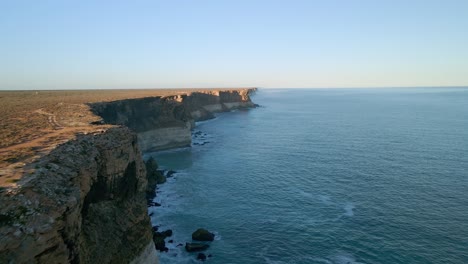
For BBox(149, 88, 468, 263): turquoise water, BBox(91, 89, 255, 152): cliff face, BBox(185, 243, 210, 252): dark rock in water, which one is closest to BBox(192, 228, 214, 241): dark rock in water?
BBox(149, 88, 468, 263): turquoise water

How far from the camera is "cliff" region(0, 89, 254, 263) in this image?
12.8 meters

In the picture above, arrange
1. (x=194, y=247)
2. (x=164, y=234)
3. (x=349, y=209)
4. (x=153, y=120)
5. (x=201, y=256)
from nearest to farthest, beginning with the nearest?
(x=201, y=256) < (x=194, y=247) < (x=164, y=234) < (x=349, y=209) < (x=153, y=120)

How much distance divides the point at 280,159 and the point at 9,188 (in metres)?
49.9

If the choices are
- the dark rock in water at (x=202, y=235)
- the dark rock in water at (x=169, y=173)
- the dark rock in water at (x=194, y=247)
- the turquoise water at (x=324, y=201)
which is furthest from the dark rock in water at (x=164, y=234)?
the dark rock in water at (x=169, y=173)

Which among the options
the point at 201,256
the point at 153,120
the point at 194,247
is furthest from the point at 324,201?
the point at 153,120

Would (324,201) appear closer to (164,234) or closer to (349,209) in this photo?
(349,209)

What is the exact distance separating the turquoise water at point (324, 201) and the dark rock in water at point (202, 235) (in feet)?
2.30

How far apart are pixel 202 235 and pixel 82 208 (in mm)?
15405

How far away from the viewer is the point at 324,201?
1585 inches

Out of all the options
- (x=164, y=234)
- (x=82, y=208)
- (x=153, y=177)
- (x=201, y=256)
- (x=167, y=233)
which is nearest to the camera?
(x=82, y=208)

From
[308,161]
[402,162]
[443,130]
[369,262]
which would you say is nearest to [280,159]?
[308,161]

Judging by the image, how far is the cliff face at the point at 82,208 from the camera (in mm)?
12680

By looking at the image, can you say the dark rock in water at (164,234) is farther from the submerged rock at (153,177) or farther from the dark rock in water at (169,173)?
the dark rock in water at (169,173)

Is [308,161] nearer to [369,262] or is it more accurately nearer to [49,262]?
[369,262]
